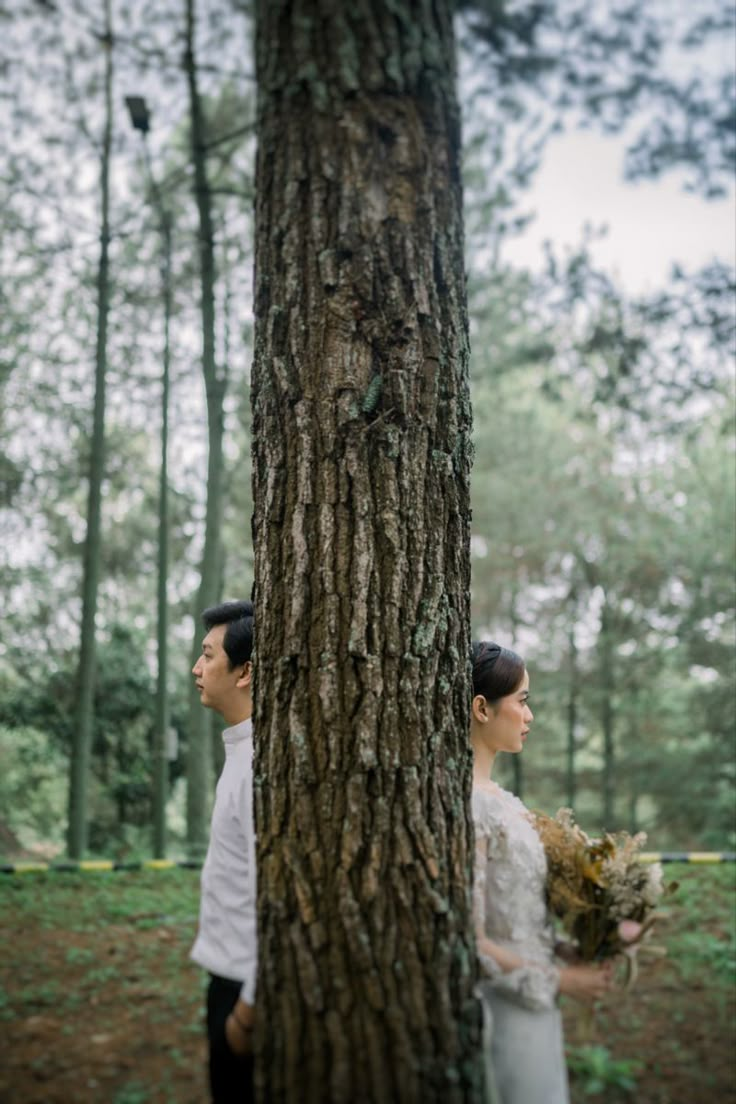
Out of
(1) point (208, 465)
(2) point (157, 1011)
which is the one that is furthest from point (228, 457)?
(2) point (157, 1011)

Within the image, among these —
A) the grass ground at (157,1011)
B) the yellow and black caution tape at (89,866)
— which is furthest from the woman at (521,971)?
the yellow and black caution tape at (89,866)

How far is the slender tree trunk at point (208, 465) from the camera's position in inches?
352

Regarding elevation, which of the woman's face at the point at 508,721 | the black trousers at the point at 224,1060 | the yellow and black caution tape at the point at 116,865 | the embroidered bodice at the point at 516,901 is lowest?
the yellow and black caution tape at the point at 116,865

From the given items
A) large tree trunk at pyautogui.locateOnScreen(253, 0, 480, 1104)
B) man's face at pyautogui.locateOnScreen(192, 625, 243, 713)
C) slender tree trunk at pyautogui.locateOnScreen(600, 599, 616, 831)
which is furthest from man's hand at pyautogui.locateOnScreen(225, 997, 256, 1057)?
slender tree trunk at pyautogui.locateOnScreen(600, 599, 616, 831)

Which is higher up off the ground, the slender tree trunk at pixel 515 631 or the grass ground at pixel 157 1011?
the slender tree trunk at pixel 515 631

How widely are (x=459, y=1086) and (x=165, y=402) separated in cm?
818

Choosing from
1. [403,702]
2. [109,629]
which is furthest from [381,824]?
[109,629]

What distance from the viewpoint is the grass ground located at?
151 inches

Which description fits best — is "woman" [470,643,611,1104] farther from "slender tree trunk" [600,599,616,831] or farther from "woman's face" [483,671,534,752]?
"slender tree trunk" [600,599,616,831]

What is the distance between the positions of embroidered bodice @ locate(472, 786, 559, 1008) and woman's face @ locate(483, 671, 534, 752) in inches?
8.5

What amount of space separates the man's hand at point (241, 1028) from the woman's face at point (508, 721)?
989mm

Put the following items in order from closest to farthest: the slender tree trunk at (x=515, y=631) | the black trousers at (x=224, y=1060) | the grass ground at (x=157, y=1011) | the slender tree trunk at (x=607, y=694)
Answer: the black trousers at (x=224, y=1060) < the grass ground at (x=157, y=1011) < the slender tree trunk at (x=607, y=694) < the slender tree trunk at (x=515, y=631)

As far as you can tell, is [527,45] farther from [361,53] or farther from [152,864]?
[152,864]

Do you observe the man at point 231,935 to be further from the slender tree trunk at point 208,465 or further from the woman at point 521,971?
the slender tree trunk at point 208,465
